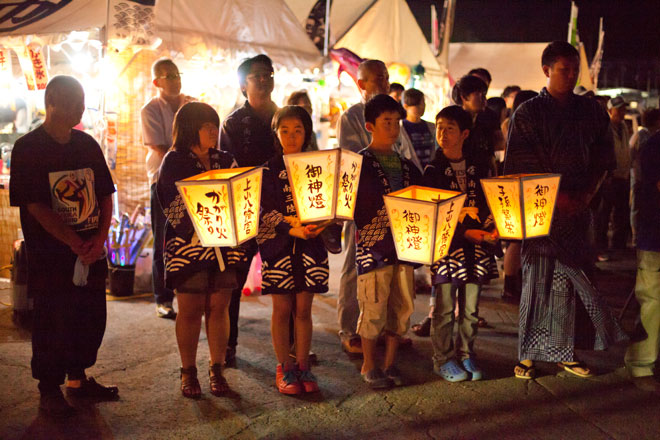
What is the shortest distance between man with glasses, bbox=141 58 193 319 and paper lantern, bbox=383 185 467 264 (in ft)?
9.56

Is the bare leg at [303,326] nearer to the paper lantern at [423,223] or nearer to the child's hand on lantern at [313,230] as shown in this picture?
the child's hand on lantern at [313,230]

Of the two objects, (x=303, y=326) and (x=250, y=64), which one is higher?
(x=250, y=64)

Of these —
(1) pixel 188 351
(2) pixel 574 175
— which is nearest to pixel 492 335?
(2) pixel 574 175

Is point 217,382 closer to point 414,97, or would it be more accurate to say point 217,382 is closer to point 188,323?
point 188,323

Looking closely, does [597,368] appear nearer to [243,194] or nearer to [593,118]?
[593,118]

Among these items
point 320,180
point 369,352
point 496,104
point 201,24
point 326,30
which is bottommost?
point 369,352

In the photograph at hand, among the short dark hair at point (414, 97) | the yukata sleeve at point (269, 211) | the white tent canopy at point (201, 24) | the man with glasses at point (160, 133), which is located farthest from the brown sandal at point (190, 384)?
the white tent canopy at point (201, 24)

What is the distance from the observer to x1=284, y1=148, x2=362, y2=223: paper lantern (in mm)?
3223

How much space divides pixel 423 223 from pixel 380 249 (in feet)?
2.24

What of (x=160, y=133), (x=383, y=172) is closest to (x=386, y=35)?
(x=160, y=133)

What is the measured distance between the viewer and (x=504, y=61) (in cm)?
1370

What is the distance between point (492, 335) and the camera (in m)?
5.49

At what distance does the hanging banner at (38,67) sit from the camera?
6996mm

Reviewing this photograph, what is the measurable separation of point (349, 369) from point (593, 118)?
2576 mm
